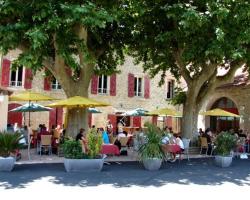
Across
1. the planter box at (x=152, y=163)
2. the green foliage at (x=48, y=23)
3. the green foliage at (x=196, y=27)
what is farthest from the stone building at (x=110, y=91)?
the planter box at (x=152, y=163)

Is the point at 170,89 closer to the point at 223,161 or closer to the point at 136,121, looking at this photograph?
the point at 136,121

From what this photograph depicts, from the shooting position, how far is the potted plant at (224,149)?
1445cm

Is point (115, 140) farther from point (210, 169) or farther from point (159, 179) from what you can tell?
point (159, 179)

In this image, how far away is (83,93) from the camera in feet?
55.8

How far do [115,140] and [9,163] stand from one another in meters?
6.33

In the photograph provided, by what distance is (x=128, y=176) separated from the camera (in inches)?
447

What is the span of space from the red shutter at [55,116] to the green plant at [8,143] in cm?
1354

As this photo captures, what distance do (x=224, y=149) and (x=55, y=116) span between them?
45.7 ft

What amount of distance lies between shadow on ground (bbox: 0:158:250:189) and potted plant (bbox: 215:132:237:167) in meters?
0.43

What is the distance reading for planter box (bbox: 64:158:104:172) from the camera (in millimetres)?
11836

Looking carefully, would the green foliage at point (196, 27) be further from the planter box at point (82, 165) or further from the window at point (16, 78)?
the window at point (16, 78)

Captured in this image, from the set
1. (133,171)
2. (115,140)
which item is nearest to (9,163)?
(133,171)

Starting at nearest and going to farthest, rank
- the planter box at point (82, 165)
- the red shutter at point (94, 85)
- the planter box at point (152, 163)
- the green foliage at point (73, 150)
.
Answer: the planter box at point (82, 165), the green foliage at point (73, 150), the planter box at point (152, 163), the red shutter at point (94, 85)

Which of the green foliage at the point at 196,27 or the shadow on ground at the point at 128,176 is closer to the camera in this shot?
the shadow on ground at the point at 128,176
